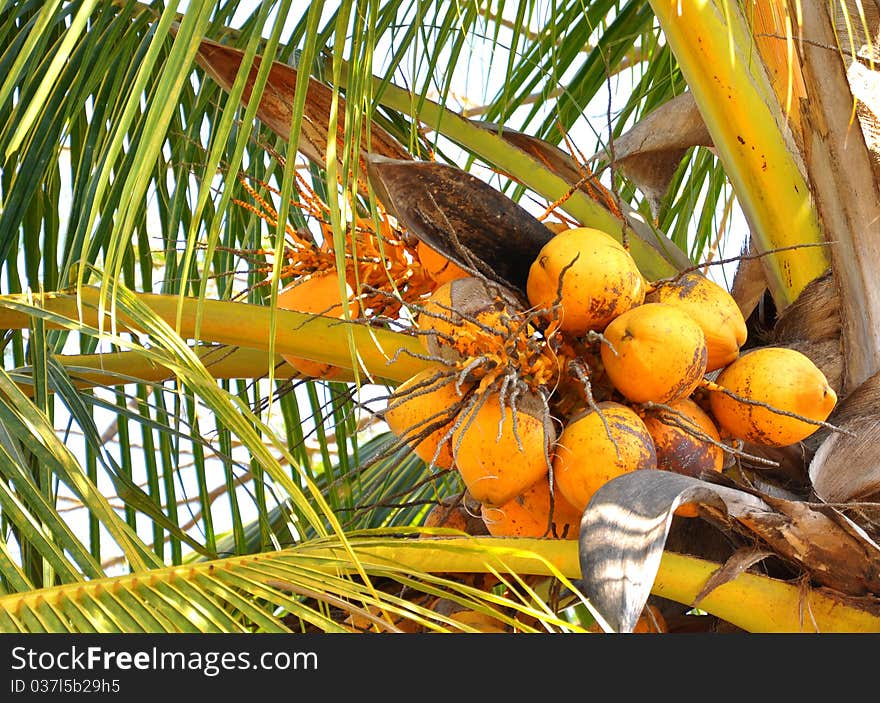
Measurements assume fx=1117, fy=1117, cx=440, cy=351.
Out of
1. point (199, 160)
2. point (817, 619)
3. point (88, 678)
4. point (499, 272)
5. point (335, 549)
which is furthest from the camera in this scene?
point (199, 160)

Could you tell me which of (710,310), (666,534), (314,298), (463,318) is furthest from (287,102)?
(666,534)

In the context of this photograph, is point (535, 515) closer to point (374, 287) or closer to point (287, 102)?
point (374, 287)

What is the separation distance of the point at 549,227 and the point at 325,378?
31cm

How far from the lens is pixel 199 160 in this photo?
180 centimetres

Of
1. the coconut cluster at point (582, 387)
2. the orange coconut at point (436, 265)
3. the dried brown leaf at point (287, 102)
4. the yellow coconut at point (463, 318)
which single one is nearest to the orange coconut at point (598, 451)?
the coconut cluster at point (582, 387)

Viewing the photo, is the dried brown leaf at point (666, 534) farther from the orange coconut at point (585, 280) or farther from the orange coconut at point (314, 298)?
the orange coconut at point (314, 298)

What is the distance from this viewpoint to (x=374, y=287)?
3.81ft

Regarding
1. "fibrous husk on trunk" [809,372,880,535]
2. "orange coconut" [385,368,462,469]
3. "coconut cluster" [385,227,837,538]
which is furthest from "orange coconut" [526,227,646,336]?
"fibrous husk on trunk" [809,372,880,535]

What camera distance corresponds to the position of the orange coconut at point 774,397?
0.97m

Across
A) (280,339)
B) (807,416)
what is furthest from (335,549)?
(807,416)

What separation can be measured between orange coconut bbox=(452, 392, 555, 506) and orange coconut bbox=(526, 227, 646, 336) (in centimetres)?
10

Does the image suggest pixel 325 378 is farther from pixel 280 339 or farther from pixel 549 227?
pixel 549 227

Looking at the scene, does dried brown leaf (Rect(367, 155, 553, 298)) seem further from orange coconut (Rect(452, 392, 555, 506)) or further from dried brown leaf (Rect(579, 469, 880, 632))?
dried brown leaf (Rect(579, 469, 880, 632))

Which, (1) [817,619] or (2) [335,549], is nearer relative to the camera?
(2) [335,549]
